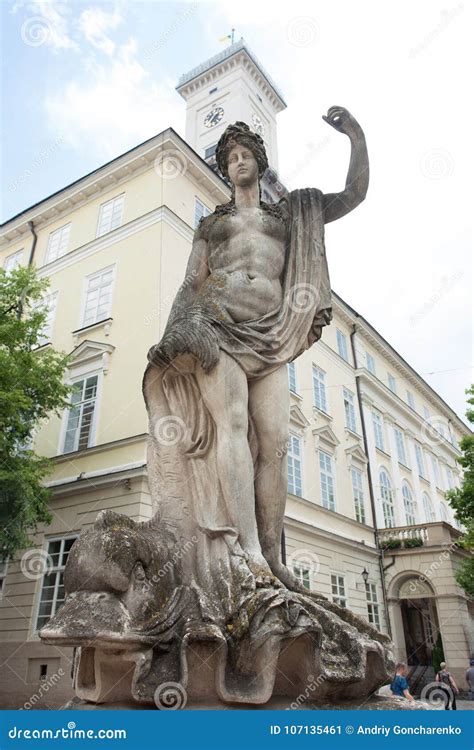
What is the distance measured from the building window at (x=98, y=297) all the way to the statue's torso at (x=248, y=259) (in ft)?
50.6

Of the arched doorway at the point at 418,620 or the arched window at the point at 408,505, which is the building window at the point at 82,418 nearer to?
the arched doorway at the point at 418,620

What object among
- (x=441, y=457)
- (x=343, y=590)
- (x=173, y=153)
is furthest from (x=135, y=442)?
(x=441, y=457)

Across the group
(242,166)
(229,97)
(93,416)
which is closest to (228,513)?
(242,166)

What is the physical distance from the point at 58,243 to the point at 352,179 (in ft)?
66.8

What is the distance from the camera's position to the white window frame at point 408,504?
31.4 metres

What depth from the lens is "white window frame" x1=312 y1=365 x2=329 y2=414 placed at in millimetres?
25659

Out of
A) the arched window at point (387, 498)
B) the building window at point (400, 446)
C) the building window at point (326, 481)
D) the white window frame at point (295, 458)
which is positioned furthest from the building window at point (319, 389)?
the building window at point (400, 446)

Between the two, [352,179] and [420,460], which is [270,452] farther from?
[420,460]

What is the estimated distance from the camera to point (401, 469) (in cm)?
3234

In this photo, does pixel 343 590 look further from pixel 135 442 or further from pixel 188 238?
pixel 188 238

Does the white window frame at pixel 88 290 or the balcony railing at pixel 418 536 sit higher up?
the white window frame at pixel 88 290

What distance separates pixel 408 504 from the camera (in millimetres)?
32062

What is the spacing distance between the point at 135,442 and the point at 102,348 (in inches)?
146

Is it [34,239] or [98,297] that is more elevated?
[34,239]
